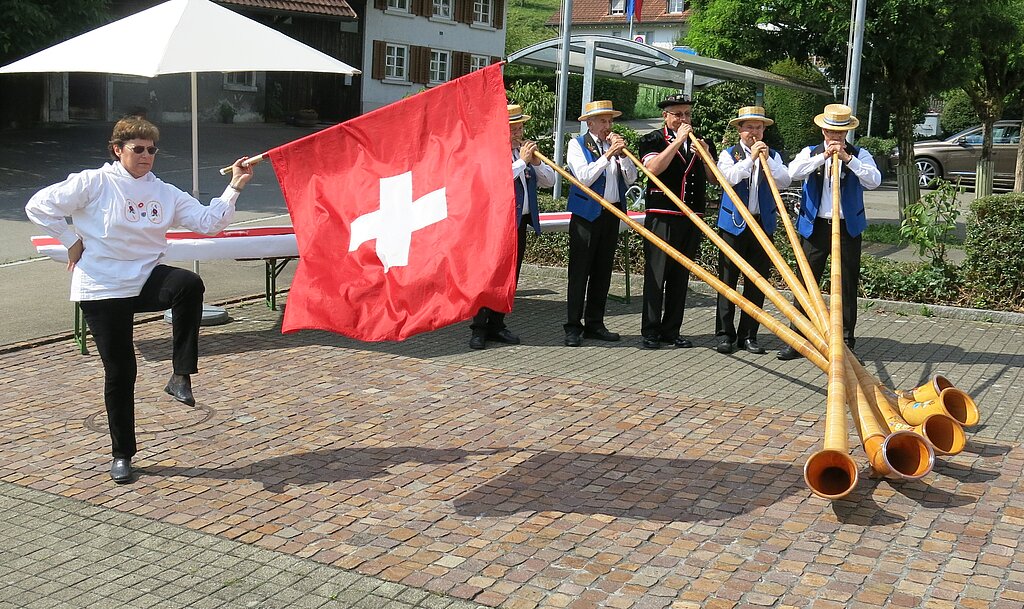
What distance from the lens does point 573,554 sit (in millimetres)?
5113

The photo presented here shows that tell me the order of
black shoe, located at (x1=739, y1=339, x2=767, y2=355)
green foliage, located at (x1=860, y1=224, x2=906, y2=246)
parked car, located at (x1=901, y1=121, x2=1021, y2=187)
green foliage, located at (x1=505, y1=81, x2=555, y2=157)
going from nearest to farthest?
black shoe, located at (x1=739, y1=339, x2=767, y2=355) < green foliage, located at (x1=860, y1=224, x2=906, y2=246) < green foliage, located at (x1=505, y1=81, x2=555, y2=157) < parked car, located at (x1=901, y1=121, x2=1021, y2=187)

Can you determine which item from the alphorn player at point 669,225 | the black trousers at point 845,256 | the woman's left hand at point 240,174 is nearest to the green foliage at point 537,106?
the alphorn player at point 669,225

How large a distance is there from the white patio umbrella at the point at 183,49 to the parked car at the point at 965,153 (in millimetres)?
23529

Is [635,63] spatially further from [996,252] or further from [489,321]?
[489,321]

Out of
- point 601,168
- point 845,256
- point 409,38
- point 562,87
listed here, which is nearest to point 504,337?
point 601,168

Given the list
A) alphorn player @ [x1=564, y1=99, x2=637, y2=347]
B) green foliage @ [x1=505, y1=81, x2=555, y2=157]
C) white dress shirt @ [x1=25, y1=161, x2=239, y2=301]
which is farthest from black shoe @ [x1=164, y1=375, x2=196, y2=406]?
green foliage @ [x1=505, y1=81, x2=555, y2=157]

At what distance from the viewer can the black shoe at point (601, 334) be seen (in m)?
9.90

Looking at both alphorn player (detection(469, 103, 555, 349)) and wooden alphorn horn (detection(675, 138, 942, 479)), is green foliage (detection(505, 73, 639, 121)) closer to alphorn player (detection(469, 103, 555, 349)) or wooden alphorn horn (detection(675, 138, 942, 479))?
alphorn player (detection(469, 103, 555, 349))

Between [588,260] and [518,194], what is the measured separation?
83cm

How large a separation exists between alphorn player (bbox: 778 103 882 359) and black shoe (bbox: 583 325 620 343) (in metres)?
1.45

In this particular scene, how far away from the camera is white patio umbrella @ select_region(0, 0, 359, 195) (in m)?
8.65

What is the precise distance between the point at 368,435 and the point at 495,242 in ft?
5.82

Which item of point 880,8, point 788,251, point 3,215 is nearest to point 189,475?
point 788,251

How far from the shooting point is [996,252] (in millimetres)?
11086
